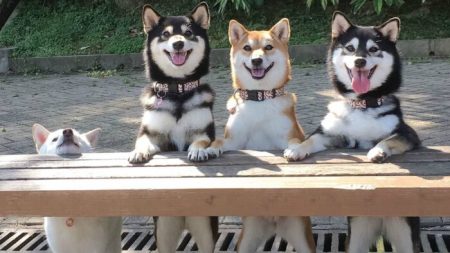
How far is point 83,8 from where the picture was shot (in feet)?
45.4

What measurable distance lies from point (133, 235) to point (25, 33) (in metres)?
10.7

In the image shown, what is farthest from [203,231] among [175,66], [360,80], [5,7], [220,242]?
[5,7]

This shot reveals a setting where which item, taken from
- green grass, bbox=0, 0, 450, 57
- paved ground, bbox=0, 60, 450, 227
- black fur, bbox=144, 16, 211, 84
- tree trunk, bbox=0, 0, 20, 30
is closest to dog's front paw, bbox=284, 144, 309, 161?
black fur, bbox=144, 16, 211, 84

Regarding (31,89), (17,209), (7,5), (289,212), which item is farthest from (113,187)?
(31,89)

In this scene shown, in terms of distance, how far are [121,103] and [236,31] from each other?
449cm

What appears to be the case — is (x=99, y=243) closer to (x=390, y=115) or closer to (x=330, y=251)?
(x=330, y=251)

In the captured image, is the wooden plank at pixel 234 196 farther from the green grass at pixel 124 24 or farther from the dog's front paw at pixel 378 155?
the green grass at pixel 124 24

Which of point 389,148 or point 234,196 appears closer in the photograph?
point 234,196

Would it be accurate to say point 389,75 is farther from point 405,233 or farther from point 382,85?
point 405,233

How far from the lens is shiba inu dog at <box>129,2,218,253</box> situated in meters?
3.17

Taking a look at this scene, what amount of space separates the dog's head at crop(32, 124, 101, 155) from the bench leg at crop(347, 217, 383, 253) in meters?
1.56

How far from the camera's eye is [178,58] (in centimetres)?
315

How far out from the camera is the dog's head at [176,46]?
3.16m

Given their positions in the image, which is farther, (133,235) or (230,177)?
(133,235)
